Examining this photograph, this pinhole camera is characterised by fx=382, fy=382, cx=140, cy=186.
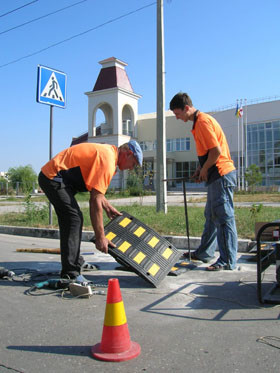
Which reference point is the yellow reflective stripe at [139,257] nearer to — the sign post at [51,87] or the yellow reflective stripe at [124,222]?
the yellow reflective stripe at [124,222]

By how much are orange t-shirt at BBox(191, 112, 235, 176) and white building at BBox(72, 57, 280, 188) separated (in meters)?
34.0

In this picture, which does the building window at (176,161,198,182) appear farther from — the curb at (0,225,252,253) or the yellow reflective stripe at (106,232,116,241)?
the yellow reflective stripe at (106,232,116,241)

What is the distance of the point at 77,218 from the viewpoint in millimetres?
4316

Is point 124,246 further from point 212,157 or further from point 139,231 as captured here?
point 212,157

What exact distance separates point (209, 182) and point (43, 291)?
2.52 metres

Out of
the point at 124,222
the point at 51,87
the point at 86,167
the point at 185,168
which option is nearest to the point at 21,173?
the point at 185,168

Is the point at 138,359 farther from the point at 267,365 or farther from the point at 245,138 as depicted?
the point at 245,138

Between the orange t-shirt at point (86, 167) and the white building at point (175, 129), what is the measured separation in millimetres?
35321

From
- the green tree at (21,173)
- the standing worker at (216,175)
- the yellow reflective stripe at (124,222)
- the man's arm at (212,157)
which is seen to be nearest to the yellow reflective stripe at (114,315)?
the yellow reflective stripe at (124,222)

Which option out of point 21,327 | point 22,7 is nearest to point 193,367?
point 21,327

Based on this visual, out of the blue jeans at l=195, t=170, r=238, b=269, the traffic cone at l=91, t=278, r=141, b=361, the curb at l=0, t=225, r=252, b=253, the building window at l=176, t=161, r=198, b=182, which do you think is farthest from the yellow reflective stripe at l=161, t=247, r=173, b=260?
the building window at l=176, t=161, r=198, b=182

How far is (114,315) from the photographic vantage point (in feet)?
8.62

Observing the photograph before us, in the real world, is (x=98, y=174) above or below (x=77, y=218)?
above

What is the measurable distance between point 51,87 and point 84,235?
11.6 feet
